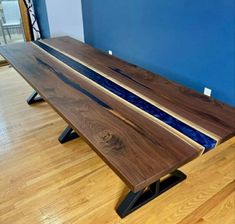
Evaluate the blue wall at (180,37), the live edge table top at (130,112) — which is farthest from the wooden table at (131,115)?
the blue wall at (180,37)

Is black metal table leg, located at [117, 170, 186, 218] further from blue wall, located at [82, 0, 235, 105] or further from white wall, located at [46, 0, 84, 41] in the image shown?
white wall, located at [46, 0, 84, 41]

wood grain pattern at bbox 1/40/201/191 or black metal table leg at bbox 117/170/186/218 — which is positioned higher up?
wood grain pattern at bbox 1/40/201/191

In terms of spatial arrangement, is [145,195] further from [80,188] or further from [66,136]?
[66,136]

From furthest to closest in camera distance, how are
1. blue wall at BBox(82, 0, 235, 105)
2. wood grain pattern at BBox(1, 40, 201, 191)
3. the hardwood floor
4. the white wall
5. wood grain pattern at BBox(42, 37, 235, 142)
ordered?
1. the white wall
2. blue wall at BBox(82, 0, 235, 105)
3. the hardwood floor
4. wood grain pattern at BBox(42, 37, 235, 142)
5. wood grain pattern at BBox(1, 40, 201, 191)

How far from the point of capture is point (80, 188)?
1.56 meters

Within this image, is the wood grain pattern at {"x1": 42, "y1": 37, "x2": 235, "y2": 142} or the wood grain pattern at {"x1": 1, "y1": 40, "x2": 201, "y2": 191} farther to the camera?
the wood grain pattern at {"x1": 42, "y1": 37, "x2": 235, "y2": 142}

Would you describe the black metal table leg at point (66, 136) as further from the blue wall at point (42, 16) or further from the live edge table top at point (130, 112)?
the blue wall at point (42, 16)

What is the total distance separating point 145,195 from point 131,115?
53 cm

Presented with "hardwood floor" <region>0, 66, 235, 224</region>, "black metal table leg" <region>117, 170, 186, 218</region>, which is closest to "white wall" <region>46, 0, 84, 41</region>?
"hardwood floor" <region>0, 66, 235, 224</region>

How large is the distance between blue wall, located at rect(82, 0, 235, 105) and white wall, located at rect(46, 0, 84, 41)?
334 mm

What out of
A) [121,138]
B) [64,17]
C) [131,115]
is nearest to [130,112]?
[131,115]

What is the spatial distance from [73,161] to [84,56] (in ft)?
2.90

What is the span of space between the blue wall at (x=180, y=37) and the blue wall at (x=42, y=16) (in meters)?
0.64

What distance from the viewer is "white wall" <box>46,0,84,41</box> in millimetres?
3021
